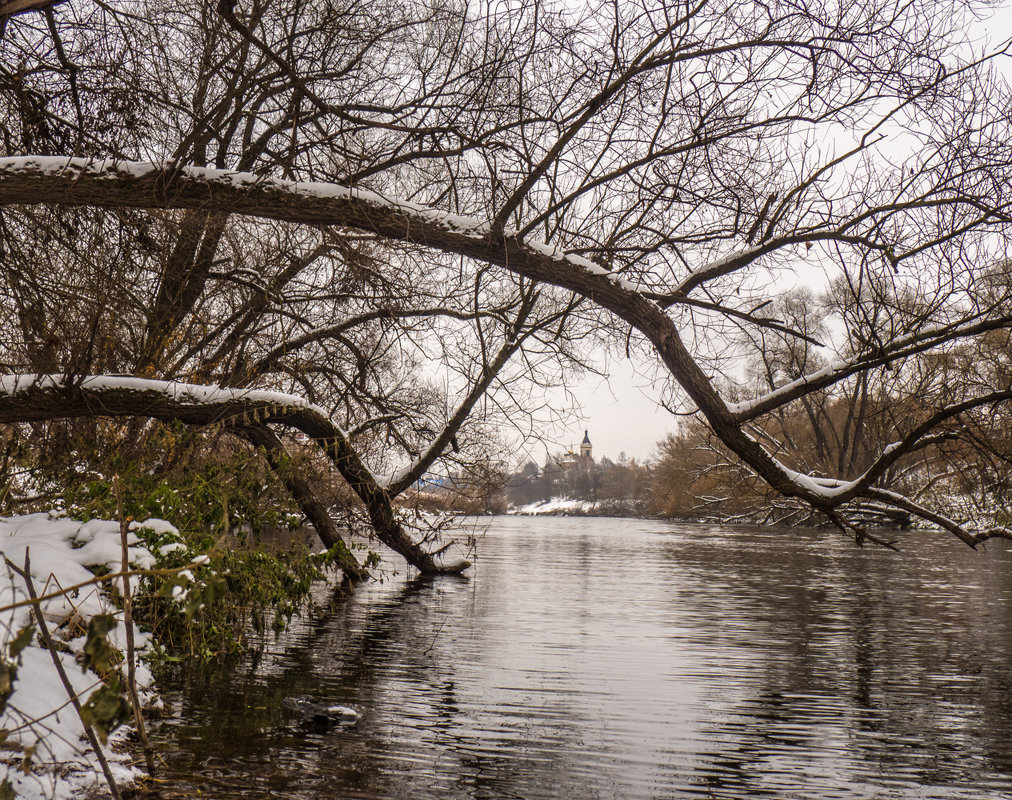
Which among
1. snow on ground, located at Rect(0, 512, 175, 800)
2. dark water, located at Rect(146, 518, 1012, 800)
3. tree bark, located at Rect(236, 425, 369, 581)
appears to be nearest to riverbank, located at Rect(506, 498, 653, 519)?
tree bark, located at Rect(236, 425, 369, 581)

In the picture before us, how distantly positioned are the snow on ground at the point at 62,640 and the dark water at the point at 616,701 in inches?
22.3

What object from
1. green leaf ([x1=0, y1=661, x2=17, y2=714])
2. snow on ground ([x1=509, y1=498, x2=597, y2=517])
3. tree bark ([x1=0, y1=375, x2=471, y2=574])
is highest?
tree bark ([x1=0, y1=375, x2=471, y2=574])

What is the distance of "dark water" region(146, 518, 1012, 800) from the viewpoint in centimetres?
543

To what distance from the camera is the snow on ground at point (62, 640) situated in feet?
14.0

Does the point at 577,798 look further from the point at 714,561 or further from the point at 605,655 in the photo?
the point at 714,561

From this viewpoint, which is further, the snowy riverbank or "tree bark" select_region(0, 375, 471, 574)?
the snowy riverbank

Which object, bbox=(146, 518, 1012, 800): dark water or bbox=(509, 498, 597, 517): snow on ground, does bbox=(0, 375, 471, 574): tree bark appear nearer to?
bbox=(146, 518, 1012, 800): dark water

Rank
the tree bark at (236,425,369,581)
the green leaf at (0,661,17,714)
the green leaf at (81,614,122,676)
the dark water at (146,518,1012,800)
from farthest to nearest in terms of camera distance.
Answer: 1. the tree bark at (236,425,369,581)
2. the dark water at (146,518,1012,800)
3. the green leaf at (81,614,122,676)
4. the green leaf at (0,661,17,714)

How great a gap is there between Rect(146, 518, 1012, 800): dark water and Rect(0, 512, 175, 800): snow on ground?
0.57 meters

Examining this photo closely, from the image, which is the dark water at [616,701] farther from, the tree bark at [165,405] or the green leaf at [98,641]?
the green leaf at [98,641]

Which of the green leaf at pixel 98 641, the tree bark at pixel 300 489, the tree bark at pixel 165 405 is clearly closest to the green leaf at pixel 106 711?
the green leaf at pixel 98 641

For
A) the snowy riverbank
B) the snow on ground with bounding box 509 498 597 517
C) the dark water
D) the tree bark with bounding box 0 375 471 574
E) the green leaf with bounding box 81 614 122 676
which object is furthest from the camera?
the snow on ground with bounding box 509 498 597 517

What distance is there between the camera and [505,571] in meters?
19.9

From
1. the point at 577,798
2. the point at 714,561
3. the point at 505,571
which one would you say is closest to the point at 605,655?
the point at 577,798
